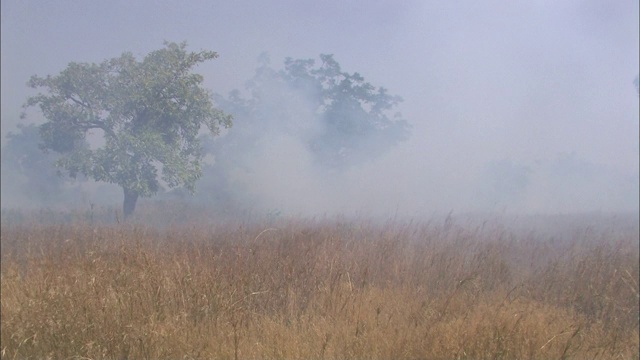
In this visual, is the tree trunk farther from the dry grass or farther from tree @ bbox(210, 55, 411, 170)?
the dry grass

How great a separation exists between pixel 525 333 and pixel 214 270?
3.09 meters

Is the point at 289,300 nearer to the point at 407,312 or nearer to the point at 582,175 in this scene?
the point at 407,312

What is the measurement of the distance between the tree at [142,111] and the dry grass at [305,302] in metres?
2.97

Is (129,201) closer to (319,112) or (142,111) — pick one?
(142,111)

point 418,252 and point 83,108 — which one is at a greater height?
point 83,108

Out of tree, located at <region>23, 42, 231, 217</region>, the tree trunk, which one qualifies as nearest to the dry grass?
tree, located at <region>23, 42, 231, 217</region>

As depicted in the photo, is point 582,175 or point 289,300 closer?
point 289,300

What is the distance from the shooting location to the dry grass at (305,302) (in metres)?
4.57

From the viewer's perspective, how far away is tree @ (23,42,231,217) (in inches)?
384

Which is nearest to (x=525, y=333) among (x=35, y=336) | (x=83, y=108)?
(x=35, y=336)

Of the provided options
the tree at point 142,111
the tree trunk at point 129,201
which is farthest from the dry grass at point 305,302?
the tree trunk at point 129,201

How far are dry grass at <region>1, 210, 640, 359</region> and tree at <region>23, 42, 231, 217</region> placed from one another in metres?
2.97

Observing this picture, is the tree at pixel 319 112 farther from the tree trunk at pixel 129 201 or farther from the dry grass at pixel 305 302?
the dry grass at pixel 305 302

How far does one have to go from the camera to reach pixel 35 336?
15.1 ft
